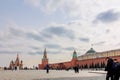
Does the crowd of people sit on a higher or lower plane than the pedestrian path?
higher

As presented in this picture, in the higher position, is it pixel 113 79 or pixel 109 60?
pixel 109 60

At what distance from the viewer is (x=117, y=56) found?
468ft

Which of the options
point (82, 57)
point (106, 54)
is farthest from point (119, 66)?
point (82, 57)

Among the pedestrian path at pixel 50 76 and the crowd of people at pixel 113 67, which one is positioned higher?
the crowd of people at pixel 113 67

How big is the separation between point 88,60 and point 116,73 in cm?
16347

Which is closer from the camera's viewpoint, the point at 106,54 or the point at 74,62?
the point at 106,54

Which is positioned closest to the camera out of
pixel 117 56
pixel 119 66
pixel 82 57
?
pixel 119 66

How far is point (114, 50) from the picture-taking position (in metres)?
150

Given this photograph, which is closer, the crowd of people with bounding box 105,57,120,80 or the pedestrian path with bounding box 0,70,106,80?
the crowd of people with bounding box 105,57,120,80

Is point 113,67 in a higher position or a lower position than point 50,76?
higher

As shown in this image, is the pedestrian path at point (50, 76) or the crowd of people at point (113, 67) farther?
the pedestrian path at point (50, 76)

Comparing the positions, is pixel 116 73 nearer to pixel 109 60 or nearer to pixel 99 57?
pixel 109 60

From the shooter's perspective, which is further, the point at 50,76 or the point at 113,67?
the point at 50,76

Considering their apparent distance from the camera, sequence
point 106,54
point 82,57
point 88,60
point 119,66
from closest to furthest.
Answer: point 119,66 < point 106,54 < point 88,60 < point 82,57
